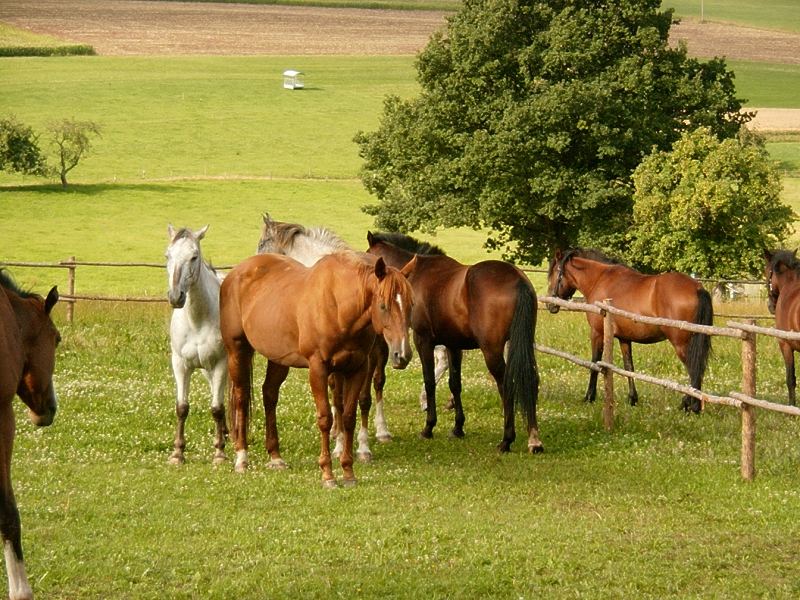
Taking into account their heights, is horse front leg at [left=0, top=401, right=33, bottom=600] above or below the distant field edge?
below

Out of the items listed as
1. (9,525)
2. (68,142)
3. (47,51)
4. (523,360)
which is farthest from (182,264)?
(47,51)

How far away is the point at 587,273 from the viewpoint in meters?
15.8

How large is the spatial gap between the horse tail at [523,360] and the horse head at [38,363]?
5.32 m

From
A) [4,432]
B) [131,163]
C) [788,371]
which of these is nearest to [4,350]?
[4,432]

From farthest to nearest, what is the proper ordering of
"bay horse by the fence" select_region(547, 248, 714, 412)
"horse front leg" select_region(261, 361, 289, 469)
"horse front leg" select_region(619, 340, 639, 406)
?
1. "horse front leg" select_region(619, 340, 639, 406)
2. "bay horse by the fence" select_region(547, 248, 714, 412)
3. "horse front leg" select_region(261, 361, 289, 469)

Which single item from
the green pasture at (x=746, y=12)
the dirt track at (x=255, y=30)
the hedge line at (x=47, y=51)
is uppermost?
the green pasture at (x=746, y=12)

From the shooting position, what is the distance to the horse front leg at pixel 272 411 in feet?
36.1

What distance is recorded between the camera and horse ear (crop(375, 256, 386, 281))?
370 inches

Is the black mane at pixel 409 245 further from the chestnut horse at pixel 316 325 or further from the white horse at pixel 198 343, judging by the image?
the white horse at pixel 198 343

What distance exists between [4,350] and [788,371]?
10946mm

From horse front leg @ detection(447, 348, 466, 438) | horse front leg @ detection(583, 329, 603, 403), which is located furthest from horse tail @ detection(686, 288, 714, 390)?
horse front leg @ detection(447, 348, 466, 438)

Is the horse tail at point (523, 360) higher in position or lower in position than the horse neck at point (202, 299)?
lower

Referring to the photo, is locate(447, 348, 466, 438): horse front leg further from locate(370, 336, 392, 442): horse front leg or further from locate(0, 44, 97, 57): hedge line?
A: locate(0, 44, 97, 57): hedge line

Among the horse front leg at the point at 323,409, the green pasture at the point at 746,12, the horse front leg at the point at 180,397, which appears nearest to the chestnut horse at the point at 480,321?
the horse front leg at the point at 323,409
